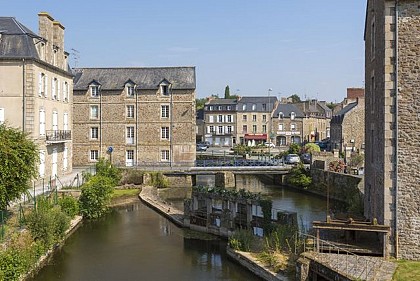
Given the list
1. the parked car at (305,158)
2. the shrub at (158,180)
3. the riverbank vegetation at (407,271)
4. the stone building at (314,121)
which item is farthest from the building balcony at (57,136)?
the stone building at (314,121)

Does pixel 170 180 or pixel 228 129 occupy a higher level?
pixel 228 129

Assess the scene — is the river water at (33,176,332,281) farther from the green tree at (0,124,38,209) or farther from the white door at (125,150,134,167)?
the white door at (125,150,134,167)

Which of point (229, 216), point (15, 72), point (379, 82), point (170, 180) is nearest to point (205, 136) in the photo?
point (170, 180)

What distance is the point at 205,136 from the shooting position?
71125 millimetres

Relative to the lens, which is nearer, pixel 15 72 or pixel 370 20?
pixel 370 20

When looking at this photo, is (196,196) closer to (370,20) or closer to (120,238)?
(120,238)

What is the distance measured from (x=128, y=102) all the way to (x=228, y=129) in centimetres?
3010

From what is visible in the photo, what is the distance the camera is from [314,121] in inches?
2852

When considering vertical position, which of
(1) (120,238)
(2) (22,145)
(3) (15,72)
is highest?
(3) (15,72)

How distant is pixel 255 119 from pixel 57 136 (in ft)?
136

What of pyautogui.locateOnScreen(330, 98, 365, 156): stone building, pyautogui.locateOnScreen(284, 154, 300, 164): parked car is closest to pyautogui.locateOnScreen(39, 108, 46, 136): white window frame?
pyautogui.locateOnScreen(284, 154, 300, 164): parked car

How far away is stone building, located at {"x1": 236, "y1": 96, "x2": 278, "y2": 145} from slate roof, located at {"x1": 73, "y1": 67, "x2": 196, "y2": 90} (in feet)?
89.5

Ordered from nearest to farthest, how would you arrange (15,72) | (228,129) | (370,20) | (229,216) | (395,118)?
(395,118) → (370,20) → (229,216) → (15,72) → (228,129)

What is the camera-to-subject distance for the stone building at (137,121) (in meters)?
41.1
